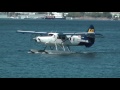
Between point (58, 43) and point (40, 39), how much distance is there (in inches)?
87.9

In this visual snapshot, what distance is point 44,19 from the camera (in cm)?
19075
